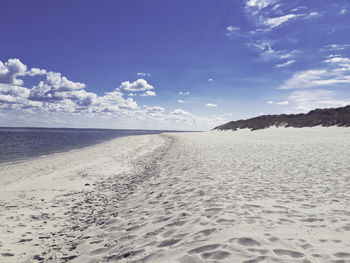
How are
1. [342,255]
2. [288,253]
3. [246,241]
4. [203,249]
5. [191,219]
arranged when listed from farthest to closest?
[191,219] → [246,241] → [203,249] → [288,253] → [342,255]

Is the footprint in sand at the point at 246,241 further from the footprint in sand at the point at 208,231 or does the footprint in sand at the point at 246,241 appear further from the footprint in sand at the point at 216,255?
the footprint in sand at the point at 208,231

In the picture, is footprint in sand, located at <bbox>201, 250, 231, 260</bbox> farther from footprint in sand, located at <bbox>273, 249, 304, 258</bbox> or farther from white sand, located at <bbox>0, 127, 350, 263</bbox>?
footprint in sand, located at <bbox>273, 249, 304, 258</bbox>

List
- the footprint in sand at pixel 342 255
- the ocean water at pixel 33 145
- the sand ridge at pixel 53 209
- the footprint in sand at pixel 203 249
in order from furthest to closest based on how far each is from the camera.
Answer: the ocean water at pixel 33 145 < the sand ridge at pixel 53 209 < the footprint in sand at pixel 203 249 < the footprint in sand at pixel 342 255

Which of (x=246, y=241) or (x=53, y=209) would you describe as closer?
(x=246, y=241)

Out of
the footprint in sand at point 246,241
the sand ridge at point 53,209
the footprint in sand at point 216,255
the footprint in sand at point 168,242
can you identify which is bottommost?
the sand ridge at point 53,209

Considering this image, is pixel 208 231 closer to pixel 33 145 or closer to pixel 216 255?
pixel 216 255

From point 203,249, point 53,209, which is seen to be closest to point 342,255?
point 203,249

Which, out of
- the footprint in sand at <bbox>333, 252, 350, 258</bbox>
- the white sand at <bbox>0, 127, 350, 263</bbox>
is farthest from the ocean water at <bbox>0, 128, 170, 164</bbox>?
the footprint in sand at <bbox>333, 252, 350, 258</bbox>

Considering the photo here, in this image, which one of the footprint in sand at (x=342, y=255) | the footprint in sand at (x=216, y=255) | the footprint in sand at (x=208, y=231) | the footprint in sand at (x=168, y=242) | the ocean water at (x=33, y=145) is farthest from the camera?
the ocean water at (x=33, y=145)

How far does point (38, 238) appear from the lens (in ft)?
17.6

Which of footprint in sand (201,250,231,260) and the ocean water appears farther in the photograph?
the ocean water

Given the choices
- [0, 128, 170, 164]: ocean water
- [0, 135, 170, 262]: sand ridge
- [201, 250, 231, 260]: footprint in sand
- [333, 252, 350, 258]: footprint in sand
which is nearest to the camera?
[333, 252, 350, 258]: footprint in sand

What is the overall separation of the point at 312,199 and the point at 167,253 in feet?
15.5

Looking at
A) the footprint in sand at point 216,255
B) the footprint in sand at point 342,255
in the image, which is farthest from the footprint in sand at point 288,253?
the footprint in sand at point 216,255
